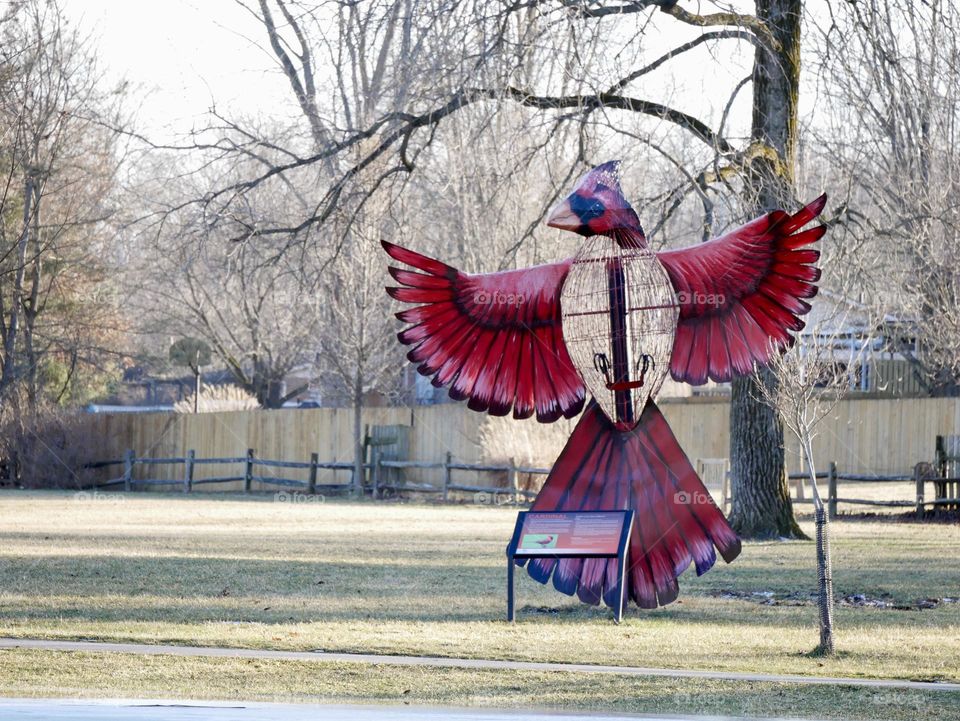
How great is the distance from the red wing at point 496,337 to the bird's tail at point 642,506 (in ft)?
2.07

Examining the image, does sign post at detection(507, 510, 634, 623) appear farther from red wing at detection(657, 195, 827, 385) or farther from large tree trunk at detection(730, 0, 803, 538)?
large tree trunk at detection(730, 0, 803, 538)

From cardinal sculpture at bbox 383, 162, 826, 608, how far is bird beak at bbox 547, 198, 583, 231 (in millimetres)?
12

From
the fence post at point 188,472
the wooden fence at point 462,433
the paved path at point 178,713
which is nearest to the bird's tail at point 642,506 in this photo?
the paved path at point 178,713

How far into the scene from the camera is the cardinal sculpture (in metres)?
11.3

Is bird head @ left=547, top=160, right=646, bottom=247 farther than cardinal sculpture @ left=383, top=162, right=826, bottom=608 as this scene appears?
No

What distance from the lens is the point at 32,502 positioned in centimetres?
2788

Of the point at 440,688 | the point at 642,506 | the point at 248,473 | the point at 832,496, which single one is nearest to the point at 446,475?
the point at 248,473

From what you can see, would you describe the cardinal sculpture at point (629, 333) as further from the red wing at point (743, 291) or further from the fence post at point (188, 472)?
the fence post at point (188, 472)

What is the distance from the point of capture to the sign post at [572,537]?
1066 cm

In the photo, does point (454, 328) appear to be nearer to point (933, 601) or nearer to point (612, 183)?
point (612, 183)

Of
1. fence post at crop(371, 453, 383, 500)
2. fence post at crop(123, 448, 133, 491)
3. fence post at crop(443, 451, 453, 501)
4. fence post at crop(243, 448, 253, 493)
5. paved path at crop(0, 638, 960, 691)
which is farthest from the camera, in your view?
fence post at crop(123, 448, 133, 491)

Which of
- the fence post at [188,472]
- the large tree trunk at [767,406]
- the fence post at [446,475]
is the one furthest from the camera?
the fence post at [188,472]

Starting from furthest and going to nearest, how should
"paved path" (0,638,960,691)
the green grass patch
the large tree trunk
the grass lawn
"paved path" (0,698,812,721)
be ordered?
1. the large tree trunk
2. "paved path" (0,638,960,691)
3. the grass lawn
4. the green grass patch
5. "paved path" (0,698,812,721)

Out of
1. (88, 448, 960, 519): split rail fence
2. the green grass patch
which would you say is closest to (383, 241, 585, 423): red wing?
the green grass patch
